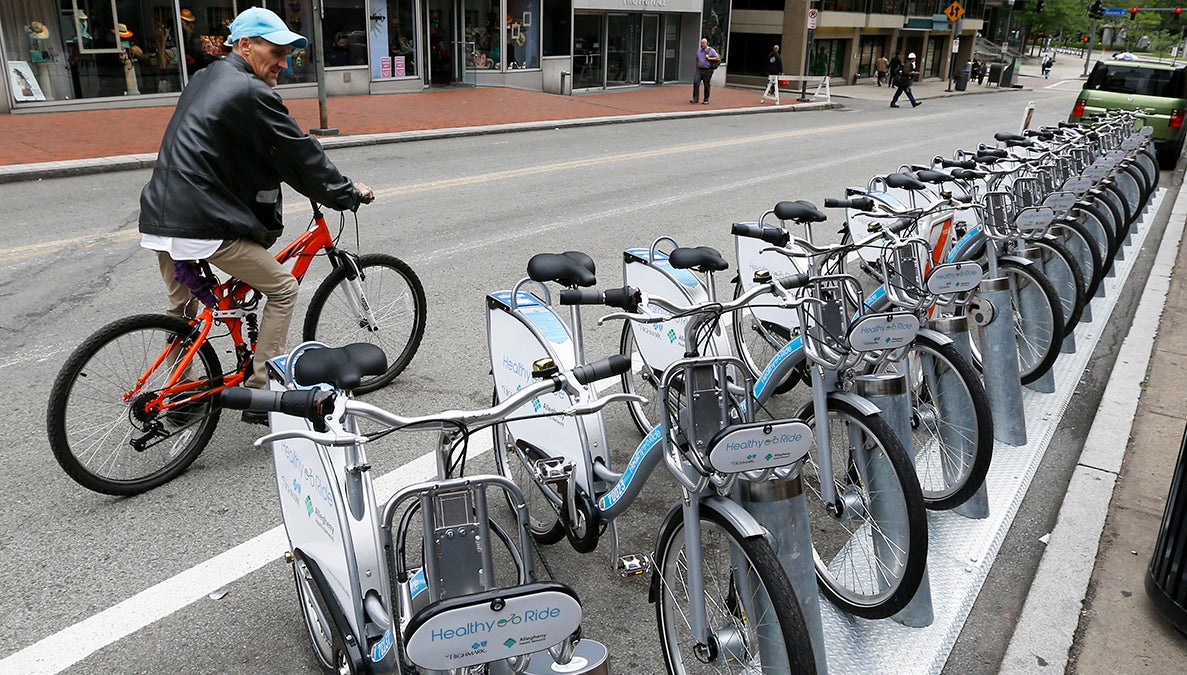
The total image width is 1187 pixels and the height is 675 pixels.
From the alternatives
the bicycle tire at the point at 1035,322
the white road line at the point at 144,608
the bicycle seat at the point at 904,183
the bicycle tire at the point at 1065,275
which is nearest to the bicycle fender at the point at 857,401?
the bicycle tire at the point at 1035,322

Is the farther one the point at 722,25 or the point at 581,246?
the point at 722,25

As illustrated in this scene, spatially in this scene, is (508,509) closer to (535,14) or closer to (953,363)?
(953,363)

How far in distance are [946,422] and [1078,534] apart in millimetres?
771

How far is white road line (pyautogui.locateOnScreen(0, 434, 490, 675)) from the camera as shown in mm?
3164

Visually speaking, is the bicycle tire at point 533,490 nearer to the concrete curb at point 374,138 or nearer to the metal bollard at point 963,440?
the metal bollard at point 963,440

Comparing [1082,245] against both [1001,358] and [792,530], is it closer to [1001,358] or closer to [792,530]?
[1001,358]

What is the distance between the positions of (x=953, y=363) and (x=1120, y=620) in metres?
1.16

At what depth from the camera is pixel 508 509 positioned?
14.2ft

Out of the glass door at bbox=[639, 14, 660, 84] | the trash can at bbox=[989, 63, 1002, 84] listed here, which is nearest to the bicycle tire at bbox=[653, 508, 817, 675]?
the glass door at bbox=[639, 14, 660, 84]

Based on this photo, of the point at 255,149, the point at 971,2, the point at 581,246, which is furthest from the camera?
the point at 971,2

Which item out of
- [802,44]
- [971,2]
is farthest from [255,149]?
[971,2]

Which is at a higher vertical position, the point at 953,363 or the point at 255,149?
the point at 255,149

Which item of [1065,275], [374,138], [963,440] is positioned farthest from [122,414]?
[374,138]

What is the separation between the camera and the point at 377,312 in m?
5.44
